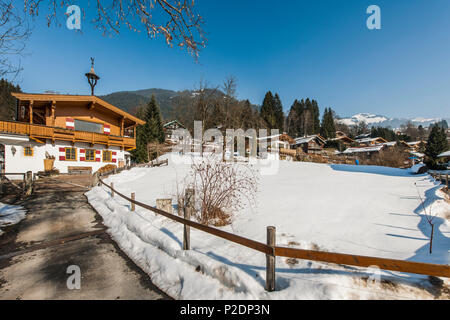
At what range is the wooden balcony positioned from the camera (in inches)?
645

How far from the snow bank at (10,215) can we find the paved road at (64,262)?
11.4 inches

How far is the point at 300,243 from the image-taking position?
4852 millimetres

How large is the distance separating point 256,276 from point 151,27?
14.5 ft

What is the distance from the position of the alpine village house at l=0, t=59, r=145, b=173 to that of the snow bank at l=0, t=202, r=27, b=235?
1232cm

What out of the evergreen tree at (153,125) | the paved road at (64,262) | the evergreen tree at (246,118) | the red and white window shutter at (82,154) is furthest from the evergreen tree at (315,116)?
the paved road at (64,262)

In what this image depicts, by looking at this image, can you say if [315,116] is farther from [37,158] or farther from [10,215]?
[10,215]

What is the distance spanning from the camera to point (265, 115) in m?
60.4

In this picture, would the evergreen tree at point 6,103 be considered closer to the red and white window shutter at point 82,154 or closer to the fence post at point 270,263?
the red and white window shutter at point 82,154

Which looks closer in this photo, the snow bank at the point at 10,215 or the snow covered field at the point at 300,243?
the snow covered field at the point at 300,243

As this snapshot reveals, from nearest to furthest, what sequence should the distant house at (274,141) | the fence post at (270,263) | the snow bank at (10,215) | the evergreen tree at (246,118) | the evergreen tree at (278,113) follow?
the fence post at (270,263)
the snow bank at (10,215)
the evergreen tree at (246,118)
the distant house at (274,141)
the evergreen tree at (278,113)

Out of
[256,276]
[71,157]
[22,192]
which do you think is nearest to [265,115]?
[71,157]

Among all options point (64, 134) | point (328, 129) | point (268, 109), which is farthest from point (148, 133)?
point (328, 129)

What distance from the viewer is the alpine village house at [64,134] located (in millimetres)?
17125

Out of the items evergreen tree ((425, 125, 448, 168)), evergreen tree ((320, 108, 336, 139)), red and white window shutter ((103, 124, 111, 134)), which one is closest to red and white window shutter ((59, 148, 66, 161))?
red and white window shutter ((103, 124, 111, 134))
